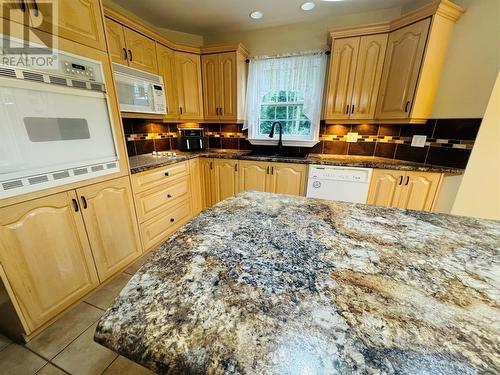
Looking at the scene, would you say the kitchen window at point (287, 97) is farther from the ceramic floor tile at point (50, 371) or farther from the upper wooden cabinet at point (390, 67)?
the ceramic floor tile at point (50, 371)

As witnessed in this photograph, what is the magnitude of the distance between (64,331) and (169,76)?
259 centimetres

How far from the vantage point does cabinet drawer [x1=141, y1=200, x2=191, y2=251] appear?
204cm

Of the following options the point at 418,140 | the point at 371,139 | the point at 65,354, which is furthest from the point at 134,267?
the point at 418,140

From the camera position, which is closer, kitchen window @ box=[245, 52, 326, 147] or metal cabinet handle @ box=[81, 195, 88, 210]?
metal cabinet handle @ box=[81, 195, 88, 210]

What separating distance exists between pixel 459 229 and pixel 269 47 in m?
2.82

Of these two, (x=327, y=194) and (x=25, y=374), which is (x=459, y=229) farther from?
(x=25, y=374)

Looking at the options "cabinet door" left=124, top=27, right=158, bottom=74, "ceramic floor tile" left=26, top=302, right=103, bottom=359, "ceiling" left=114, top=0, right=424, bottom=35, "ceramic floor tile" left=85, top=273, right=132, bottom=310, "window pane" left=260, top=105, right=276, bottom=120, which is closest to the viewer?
"ceramic floor tile" left=26, top=302, right=103, bottom=359

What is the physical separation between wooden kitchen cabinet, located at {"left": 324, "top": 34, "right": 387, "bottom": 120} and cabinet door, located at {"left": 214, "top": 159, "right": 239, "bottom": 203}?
1.39 meters

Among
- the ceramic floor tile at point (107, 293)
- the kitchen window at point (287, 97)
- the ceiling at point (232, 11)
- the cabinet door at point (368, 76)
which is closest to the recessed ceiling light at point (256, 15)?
the ceiling at point (232, 11)

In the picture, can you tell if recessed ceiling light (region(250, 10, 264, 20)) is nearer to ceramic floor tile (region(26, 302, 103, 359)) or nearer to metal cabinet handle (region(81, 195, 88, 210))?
metal cabinet handle (region(81, 195, 88, 210))

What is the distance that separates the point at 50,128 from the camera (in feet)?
4.00

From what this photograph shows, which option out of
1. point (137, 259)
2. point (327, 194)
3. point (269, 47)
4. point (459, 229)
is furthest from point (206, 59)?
point (459, 229)

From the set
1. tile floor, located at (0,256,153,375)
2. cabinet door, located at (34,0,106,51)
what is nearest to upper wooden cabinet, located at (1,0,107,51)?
cabinet door, located at (34,0,106,51)

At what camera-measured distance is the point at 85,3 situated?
4.35 feet
